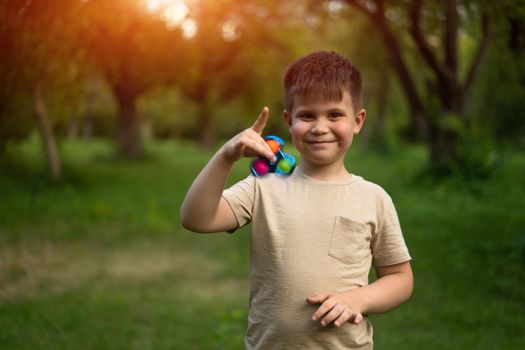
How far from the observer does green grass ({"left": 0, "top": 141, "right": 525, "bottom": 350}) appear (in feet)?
14.5

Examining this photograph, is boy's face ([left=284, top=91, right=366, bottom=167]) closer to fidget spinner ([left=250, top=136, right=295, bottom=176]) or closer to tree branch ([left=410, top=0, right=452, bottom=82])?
fidget spinner ([left=250, top=136, right=295, bottom=176])

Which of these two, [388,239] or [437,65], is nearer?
[388,239]

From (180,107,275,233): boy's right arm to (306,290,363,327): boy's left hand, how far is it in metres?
0.41

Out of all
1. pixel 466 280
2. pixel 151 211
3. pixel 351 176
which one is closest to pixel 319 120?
pixel 351 176

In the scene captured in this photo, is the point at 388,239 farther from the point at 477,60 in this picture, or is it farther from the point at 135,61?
the point at 135,61

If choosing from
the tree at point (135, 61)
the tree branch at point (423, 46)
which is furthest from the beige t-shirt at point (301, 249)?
the tree at point (135, 61)

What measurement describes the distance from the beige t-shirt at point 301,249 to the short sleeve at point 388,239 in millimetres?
23

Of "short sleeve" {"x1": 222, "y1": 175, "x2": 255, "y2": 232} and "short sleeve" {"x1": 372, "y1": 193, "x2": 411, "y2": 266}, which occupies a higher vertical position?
"short sleeve" {"x1": 222, "y1": 175, "x2": 255, "y2": 232}

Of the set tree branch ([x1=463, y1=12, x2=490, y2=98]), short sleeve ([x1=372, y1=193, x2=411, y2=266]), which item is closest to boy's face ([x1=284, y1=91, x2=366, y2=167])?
short sleeve ([x1=372, y1=193, x2=411, y2=266])

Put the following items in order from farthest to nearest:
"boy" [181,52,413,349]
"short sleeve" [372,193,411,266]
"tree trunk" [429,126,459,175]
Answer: "tree trunk" [429,126,459,175] → "short sleeve" [372,193,411,266] → "boy" [181,52,413,349]

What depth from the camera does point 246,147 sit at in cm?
187

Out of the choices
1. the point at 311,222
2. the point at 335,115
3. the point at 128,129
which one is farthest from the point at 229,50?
the point at 311,222

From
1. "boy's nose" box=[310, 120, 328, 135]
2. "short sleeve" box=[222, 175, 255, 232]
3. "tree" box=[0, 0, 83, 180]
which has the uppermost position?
"tree" box=[0, 0, 83, 180]

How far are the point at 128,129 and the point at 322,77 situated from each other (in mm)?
19903
